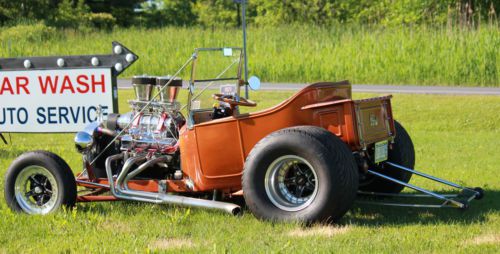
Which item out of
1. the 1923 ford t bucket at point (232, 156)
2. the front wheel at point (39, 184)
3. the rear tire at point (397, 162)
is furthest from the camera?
the rear tire at point (397, 162)

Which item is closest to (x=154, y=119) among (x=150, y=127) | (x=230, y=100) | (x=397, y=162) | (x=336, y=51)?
(x=150, y=127)

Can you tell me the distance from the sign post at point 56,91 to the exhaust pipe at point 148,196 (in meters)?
2.77

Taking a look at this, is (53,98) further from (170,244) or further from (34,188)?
(170,244)

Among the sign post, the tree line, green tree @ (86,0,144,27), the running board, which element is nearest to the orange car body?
the running board

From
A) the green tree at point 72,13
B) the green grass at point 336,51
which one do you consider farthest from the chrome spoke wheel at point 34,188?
the green tree at point 72,13

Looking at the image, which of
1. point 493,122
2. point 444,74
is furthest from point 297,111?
point 444,74

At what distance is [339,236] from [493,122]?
9.74 meters

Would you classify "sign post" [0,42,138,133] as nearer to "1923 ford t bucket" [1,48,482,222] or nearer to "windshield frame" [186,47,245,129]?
"1923 ford t bucket" [1,48,482,222]

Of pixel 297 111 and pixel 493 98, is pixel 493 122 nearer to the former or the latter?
pixel 493 98

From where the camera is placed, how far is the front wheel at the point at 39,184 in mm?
7121

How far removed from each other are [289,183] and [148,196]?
133 cm

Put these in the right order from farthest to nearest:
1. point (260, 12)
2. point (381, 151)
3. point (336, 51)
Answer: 1. point (260, 12)
2. point (336, 51)
3. point (381, 151)

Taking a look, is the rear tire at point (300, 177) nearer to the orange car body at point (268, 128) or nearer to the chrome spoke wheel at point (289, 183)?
the chrome spoke wheel at point (289, 183)

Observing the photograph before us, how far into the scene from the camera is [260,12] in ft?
146
